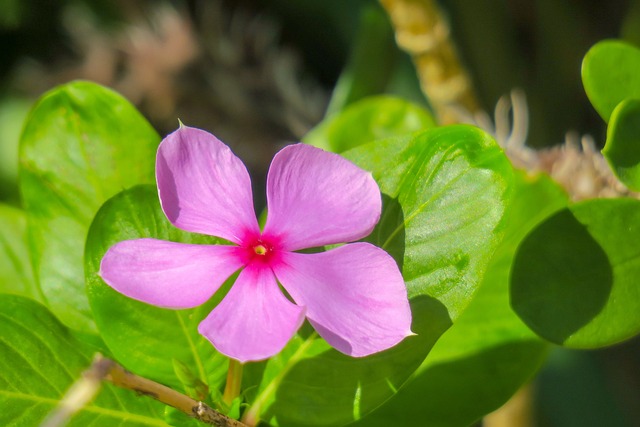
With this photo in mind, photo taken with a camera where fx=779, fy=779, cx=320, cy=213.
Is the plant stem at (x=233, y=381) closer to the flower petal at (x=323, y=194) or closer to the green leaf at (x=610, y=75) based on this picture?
the flower petal at (x=323, y=194)

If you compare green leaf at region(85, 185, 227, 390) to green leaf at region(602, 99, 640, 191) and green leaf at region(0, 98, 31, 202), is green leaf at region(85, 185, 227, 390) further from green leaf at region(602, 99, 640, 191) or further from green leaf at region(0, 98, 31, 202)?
green leaf at region(0, 98, 31, 202)

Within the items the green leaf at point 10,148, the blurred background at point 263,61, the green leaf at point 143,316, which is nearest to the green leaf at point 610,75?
the green leaf at point 143,316

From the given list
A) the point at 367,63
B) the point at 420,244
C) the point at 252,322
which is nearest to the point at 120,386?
the point at 252,322

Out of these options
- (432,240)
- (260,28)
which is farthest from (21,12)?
(432,240)

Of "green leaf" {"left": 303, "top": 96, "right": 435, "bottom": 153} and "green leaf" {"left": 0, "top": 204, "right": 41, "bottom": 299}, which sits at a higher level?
"green leaf" {"left": 0, "top": 204, "right": 41, "bottom": 299}

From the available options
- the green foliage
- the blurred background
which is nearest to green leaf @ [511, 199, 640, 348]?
the green foliage

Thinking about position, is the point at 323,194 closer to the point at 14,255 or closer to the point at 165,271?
the point at 165,271

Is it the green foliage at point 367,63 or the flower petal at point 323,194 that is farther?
the green foliage at point 367,63
